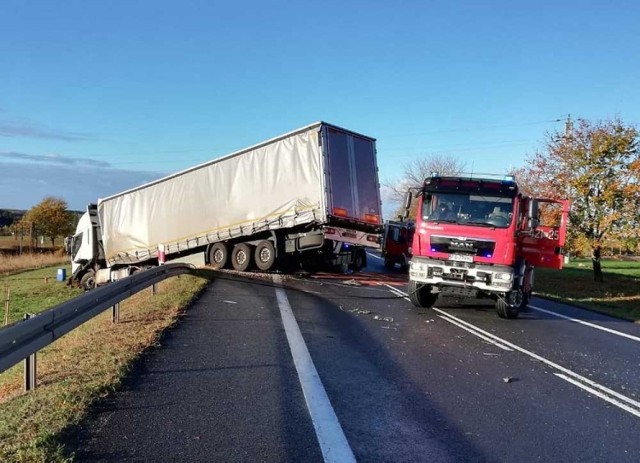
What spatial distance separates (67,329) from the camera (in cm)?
625

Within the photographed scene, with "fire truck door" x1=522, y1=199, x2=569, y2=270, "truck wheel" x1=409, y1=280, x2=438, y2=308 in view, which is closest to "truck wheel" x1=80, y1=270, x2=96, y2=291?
"truck wheel" x1=409, y1=280, x2=438, y2=308

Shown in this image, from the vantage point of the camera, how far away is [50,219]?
68.4 m

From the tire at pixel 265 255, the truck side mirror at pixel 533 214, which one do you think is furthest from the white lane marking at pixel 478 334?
the tire at pixel 265 255

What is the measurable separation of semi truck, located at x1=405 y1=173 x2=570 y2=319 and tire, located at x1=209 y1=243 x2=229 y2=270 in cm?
853

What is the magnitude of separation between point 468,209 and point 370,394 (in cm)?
652

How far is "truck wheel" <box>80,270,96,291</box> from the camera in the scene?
24.1m

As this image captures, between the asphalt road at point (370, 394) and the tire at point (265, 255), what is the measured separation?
7.35 m

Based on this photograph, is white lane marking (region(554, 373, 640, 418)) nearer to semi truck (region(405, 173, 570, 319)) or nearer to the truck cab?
semi truck (region(405, 173, 570, 319))

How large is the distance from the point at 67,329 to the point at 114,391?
5.34ft

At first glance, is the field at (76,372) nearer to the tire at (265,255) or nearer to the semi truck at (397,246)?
the tire at (265,255)

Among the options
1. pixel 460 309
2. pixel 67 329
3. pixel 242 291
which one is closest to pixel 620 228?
pixel 460 309

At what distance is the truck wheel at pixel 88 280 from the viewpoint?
79.2 feet

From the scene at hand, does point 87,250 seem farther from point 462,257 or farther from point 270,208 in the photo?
point 462,257

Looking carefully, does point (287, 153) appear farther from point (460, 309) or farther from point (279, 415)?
point (279, 415)
